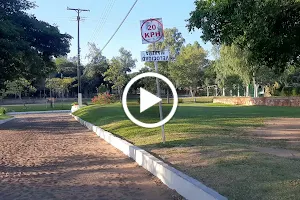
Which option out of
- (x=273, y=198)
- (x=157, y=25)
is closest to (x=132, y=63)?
(x=157, y=25)

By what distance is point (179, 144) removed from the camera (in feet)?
33.2

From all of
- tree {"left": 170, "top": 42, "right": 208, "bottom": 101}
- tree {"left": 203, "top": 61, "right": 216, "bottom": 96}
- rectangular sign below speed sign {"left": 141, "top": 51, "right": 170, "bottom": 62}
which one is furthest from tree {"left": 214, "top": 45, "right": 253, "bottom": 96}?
rectangular sign below speed sign {"left": 141, "top": 51, "right": 170, "bottom": 62}

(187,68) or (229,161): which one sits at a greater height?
(187,68)

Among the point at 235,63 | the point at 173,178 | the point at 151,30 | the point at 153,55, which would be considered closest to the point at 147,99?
the point at 153,55

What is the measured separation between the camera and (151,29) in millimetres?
10305

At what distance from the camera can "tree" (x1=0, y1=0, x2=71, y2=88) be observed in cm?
1978

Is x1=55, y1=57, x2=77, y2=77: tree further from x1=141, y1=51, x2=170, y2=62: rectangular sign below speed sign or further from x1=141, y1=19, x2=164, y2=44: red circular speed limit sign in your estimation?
x1=141, y1=51, x2=170, y2=62: rectangular sign below speed sign

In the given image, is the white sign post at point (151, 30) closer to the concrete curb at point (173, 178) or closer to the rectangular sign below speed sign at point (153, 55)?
the rectangular sign below speed sign at point (153, 55)

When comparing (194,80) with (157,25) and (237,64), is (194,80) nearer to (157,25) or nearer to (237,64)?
(237,64)

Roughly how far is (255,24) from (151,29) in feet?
8.97

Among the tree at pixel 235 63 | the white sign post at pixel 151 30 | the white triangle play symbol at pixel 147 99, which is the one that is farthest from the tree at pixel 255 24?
the tree at pixel 235 63

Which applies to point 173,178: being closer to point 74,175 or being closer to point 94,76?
point 74,175

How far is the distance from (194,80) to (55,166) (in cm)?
5029

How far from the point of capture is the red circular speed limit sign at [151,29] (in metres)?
10.3
